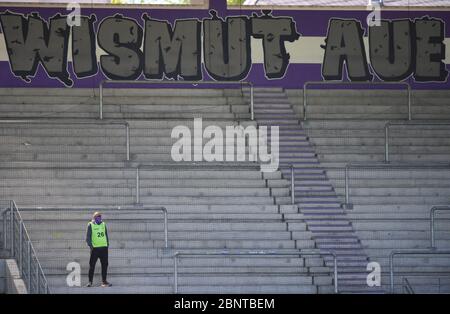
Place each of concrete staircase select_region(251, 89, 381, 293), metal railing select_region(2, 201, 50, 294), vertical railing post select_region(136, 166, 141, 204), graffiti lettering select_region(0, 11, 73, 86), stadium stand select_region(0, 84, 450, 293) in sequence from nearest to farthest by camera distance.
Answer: metal railing select_region(2, 201, 50, 294) < stadium stand select_region(0, 84, 450, 293) < concrete staircase select_region(251, 89, 381, 293) < vertical railing post select_region(136, 166, 141, 204) < graffiti lettering select_region(0, 11, 73, 86)

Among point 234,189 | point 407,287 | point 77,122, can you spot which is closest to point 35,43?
point 77,122

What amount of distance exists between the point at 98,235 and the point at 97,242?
80 mm

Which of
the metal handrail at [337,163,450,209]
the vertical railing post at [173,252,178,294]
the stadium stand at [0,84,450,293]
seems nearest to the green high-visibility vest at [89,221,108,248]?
the stadium stand at [0,84,450,293]

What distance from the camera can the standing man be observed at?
1438 cm

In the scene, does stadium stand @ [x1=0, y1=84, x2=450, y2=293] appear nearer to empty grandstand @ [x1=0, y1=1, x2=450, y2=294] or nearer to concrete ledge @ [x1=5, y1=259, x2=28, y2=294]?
empty grandstand @ [x1=0, y1=1, x2=450, y2=294]

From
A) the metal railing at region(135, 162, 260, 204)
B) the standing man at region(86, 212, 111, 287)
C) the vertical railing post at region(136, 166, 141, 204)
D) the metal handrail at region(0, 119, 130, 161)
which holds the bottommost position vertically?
the standing man at region(86, 212, 111, 287)

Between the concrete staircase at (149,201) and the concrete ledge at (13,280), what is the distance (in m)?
0.58

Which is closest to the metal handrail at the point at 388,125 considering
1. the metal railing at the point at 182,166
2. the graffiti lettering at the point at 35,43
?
the metal railing at the point at 182,166

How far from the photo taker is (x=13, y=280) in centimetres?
1345

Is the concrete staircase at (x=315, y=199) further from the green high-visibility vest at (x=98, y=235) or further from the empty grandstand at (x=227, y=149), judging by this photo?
the green high-visibility vest at (x=98, y=235)

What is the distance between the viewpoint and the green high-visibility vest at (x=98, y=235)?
14.4 m

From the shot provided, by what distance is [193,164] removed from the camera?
53.0 ft

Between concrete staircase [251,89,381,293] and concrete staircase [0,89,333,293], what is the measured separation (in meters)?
0.19

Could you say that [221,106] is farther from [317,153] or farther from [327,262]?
[327,262]
